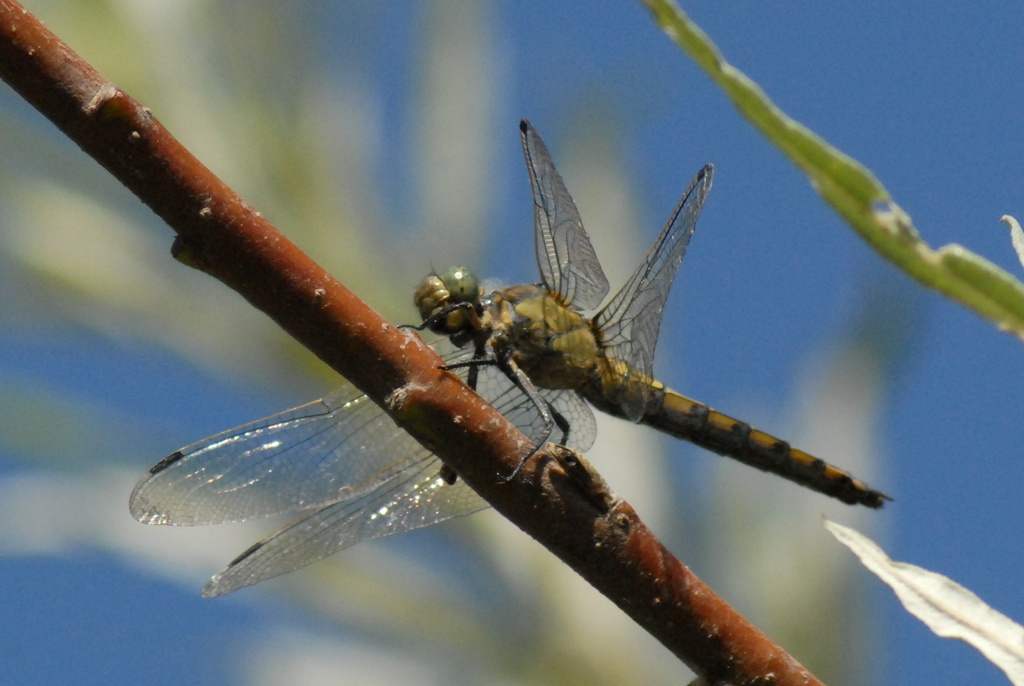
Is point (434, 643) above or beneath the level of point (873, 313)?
beneath

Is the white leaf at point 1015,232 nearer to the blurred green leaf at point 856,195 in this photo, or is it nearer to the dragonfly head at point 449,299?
the blurred green leaf at point 856,195

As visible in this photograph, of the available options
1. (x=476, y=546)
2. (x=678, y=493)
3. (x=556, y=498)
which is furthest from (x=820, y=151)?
(x=678, y=493)

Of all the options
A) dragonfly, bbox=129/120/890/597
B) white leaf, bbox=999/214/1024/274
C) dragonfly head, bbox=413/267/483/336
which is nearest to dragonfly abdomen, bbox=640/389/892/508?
dragonfly, bbox=129/120/890/597

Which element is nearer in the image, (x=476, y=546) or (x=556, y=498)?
(x=556, y=498)

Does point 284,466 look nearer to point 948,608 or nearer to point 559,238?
point 559,238

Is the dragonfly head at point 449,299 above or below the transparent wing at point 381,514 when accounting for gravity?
above

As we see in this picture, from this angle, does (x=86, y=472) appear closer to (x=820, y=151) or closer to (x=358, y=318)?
(x=358, y=318)

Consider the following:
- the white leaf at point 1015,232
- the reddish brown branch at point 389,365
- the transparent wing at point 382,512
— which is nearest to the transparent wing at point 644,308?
the transparent wing at point 382,512
